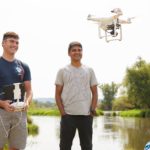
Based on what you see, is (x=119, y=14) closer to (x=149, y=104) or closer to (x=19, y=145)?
(x=19, y=145)

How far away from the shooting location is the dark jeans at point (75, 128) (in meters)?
5.32

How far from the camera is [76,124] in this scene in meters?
5.34

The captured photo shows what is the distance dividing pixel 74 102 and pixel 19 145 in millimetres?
963

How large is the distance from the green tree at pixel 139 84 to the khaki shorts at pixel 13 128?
49812mm

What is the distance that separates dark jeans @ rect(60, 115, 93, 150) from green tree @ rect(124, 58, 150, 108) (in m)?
48.9

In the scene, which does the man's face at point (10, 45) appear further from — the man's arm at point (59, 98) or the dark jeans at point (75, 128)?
the dark jeans at point (75, 128)

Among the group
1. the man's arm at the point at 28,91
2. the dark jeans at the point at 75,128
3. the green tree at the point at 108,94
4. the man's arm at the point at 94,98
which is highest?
the man's arm at the point at 28,91

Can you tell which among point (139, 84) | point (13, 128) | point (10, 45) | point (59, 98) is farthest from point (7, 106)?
point (139, 84)

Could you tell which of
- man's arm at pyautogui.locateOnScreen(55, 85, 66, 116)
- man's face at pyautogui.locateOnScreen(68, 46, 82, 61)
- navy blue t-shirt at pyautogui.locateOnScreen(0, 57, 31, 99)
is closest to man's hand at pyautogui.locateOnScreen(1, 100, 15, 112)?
navy blue t-shirt at pyautogui.locateOnScreen(0, 57, 31, 99)

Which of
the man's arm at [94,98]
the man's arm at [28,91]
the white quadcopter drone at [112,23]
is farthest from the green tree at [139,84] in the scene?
the man's arm at [28,91]

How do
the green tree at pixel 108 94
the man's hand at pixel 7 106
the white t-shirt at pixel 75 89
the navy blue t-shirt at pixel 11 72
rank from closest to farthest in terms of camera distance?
the man's hand at pixel 7 106, the navy blue t-shirt at pixel 11 72, the white t-shirt at pixel 75 89, the green tree at pixel 108 94

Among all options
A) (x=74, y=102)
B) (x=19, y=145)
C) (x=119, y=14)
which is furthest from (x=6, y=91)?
(x=119, y=14)

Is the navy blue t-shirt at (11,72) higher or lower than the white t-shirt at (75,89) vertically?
higher

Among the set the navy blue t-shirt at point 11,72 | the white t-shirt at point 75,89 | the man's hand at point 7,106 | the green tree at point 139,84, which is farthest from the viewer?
the green tree at point 139,84
